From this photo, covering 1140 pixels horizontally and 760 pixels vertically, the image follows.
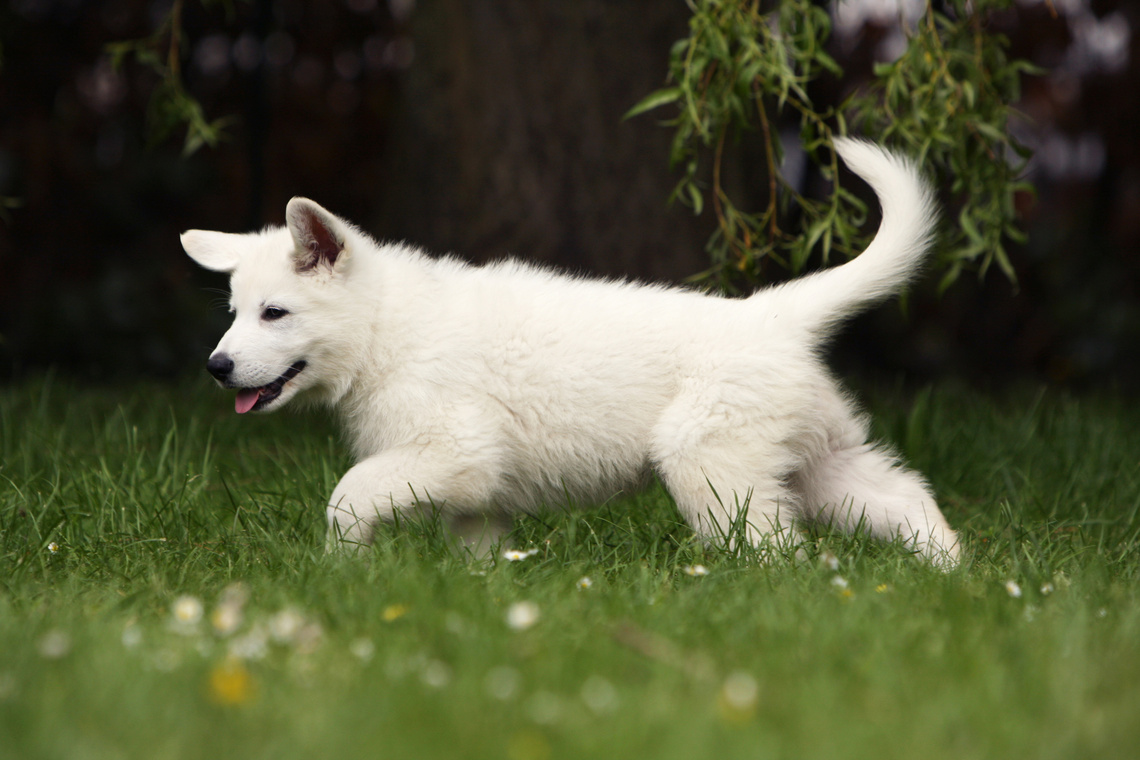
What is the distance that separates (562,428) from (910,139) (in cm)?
156

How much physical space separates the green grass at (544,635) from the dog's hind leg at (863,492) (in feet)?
0.37

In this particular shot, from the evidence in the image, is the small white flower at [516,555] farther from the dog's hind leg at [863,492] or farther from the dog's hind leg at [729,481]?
the dog's hind leg at [863,492]

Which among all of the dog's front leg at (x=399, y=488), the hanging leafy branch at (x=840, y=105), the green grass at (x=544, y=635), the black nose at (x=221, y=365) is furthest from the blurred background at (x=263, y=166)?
the dog's front leg at (x=399, y=488)

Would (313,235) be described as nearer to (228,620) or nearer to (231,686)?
(228,620)

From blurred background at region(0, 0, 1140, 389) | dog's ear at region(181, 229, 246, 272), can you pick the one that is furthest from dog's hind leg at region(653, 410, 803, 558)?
blurred background at region(0, 0, 1140, 389)

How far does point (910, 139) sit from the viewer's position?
3.60 metres

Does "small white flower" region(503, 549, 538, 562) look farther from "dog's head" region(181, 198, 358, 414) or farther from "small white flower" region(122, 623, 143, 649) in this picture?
"small white flower" region(122, 623, 143, 649)

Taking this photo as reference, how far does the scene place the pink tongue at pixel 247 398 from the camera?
3.02m

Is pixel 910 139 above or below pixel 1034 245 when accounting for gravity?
above

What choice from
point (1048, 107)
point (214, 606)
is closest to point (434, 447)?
point (214, 606)

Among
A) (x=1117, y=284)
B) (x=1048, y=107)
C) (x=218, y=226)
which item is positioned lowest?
(x=218, y=226)

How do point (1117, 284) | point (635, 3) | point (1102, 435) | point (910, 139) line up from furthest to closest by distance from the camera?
point (1117, 284) < point (635, 3) < point (1102, 435) < point (910, 139)

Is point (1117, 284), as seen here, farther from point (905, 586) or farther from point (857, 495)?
point (905, 586)

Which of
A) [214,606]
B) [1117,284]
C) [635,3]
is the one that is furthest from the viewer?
[1117,284]
